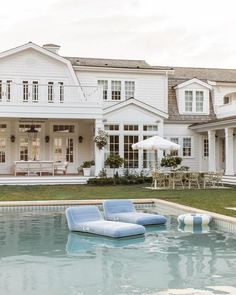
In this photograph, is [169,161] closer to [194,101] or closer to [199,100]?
[194,101]

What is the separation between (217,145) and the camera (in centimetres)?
3175

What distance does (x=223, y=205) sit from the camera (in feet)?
52.9

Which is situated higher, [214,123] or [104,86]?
[104,86]

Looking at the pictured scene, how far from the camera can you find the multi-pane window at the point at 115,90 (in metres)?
30.7

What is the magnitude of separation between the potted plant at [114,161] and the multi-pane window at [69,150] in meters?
3.83

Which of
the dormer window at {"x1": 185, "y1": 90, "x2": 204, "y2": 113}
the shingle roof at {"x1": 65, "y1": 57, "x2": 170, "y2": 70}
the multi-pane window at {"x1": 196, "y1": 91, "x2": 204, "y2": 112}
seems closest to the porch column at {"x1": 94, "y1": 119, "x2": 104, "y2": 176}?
the shingle roof at {"x1": 65, "y1": 57, "x2": 170, "y2": 70}

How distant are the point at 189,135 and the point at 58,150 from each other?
8.02m

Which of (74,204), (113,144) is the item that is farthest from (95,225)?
(113,144)

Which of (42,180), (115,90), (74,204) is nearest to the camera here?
(74,204)

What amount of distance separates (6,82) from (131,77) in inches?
295

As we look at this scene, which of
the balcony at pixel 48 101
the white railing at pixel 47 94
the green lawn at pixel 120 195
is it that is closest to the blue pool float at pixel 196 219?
the green lawn at pixel 120 195

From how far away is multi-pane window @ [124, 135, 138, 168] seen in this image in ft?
95.0

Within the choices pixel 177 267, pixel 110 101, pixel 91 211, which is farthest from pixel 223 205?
pixel 110 101

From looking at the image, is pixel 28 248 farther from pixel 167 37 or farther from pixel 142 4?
pixel 167 37
